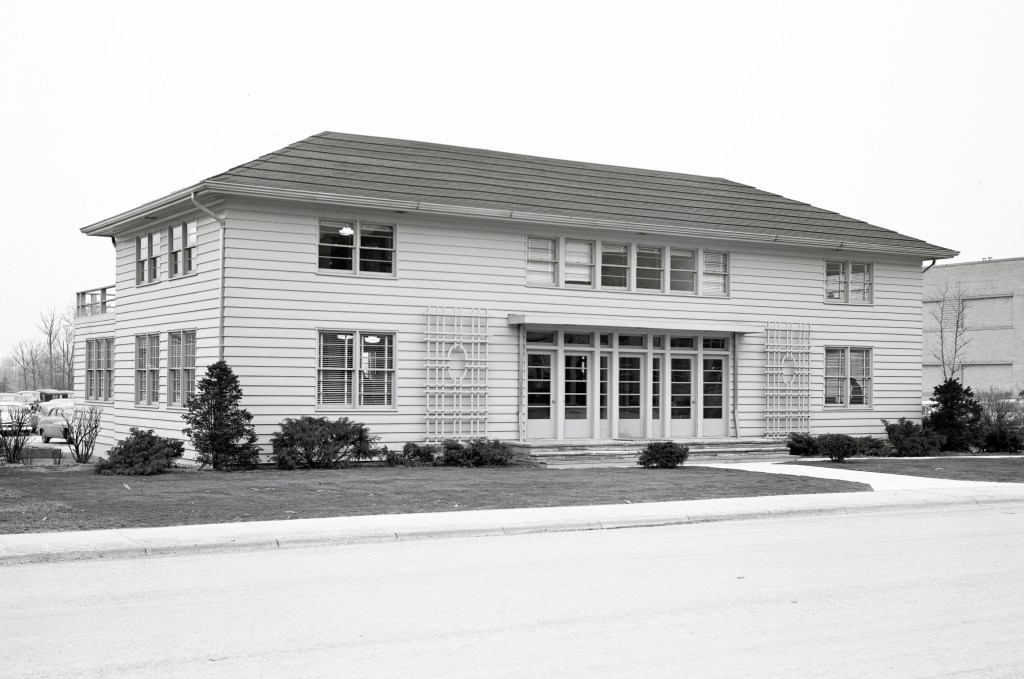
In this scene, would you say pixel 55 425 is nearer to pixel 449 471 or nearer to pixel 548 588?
pixel 449 471

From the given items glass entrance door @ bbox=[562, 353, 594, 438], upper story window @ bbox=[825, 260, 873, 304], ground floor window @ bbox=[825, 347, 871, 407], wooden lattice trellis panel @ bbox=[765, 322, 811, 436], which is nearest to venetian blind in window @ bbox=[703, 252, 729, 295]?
wooden lattice trellis panel @ bbox=[765, 322, 811, 436]

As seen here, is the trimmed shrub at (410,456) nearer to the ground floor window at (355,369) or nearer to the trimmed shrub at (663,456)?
the ground floor window at (355,369)

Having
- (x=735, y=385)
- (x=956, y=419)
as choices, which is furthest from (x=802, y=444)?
(x=956, y=419)

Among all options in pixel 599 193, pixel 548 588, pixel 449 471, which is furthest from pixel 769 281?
pixel 548 588

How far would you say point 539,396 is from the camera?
2564 centimetres

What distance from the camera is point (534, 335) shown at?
84.1 ft

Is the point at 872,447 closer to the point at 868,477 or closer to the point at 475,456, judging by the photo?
the point at 868,477

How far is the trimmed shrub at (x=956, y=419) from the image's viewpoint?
2948cm

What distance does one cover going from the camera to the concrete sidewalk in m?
11.6

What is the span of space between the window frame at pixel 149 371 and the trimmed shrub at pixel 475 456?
7.26 metres

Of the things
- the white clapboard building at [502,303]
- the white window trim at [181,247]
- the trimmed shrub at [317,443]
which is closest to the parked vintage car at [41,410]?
the white clapboard building at [502,303]

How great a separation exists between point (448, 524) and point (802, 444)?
51.0ft

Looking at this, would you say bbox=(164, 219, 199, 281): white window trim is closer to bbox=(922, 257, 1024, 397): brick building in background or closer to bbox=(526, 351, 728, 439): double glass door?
bbox=(526, 351, 728, 439): double glass door

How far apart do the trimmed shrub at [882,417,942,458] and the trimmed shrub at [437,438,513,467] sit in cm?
1100
